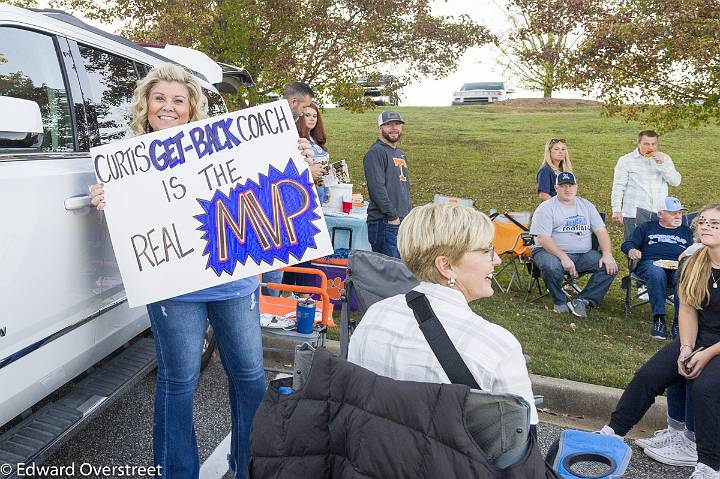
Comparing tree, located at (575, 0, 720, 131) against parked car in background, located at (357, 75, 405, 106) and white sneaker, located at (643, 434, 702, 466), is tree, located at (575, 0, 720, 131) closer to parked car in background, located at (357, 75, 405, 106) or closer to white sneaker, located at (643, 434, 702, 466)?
parked car in background, located at (357, 75, 405, 106)

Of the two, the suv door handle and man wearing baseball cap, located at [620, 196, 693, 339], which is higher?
the suv door handle

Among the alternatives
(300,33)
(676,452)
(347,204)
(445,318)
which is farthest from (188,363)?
(300,33)

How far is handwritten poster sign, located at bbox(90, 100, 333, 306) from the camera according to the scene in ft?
9.24

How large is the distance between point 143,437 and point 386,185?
3.33m

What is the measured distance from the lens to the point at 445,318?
2115 millimetres

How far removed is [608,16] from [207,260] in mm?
7712

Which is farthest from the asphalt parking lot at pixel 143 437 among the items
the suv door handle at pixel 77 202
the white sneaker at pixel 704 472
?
the suv door handle at pixel 77 202

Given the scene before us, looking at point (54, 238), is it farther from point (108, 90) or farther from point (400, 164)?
point (400, 164)

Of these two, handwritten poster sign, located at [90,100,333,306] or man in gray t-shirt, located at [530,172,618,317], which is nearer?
handwritten poster sign, located at [90,100,333,306]

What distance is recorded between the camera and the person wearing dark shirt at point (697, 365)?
3.59 m

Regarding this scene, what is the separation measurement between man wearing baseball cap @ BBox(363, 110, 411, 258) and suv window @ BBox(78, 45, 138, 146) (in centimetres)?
284

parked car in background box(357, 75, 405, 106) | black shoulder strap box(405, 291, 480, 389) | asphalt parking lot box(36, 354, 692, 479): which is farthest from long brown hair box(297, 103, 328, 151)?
black shoulder strap box(405, 291, 480, 389)

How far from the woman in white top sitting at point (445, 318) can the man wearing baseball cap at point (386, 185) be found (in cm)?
375

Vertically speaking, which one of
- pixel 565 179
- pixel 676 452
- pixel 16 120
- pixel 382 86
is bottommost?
pixel 676 452
